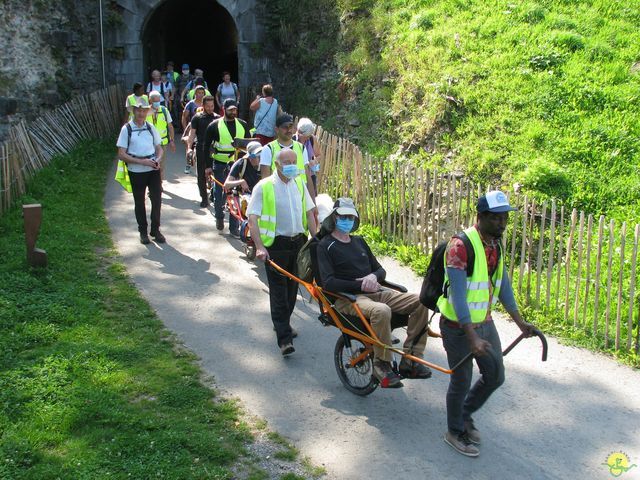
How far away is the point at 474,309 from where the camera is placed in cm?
489

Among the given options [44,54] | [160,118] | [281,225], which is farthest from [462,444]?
[44,54]

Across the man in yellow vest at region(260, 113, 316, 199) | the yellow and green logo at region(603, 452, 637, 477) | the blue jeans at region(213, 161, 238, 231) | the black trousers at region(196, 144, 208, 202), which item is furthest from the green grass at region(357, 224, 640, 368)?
the black trousers at region(196, 144, 208, 202)

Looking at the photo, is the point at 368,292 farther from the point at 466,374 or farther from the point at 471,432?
the point at 471,432

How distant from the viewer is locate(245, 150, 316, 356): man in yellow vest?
6.73m

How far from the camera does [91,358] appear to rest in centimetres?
629

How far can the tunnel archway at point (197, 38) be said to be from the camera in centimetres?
2352

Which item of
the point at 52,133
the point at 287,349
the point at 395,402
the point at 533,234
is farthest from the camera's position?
the point at 52,133

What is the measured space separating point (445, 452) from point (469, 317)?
1047 mm

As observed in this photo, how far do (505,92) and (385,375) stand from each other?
7.38 meters

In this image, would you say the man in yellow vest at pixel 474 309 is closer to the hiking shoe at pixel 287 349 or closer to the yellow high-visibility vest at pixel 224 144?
the hiking shoe at pixel 287 349

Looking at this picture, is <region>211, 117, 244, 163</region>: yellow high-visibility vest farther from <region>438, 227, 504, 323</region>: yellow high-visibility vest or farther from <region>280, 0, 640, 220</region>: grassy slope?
A: <region>438, 227, 504, 323</region>: yellow high-visibility vest

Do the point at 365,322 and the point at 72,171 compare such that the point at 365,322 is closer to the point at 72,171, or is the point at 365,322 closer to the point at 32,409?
the point at 32,409

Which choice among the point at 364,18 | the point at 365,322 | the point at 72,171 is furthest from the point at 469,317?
the point at 364,18

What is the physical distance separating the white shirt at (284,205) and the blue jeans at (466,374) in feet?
7.19
